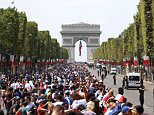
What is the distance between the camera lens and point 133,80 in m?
57.5

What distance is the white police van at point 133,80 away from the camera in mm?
57303

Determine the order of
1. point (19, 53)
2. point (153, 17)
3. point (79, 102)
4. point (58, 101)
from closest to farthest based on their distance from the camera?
point (79, 102) → point (58, 101) → point (153, 17) → point (19, 53)

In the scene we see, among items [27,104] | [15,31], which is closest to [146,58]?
[15,31]

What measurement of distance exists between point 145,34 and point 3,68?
27961 millimetres

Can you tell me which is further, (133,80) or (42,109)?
(133,80)

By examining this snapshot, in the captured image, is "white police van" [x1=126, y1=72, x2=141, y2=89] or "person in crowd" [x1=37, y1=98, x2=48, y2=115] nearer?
"person in crowd" [x1=37, y1=98, x2=48, y2=115]

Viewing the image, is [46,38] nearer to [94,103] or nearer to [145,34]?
[145,34]

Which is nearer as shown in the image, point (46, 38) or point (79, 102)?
point (79, 102)

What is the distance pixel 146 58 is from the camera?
66312 millimetres

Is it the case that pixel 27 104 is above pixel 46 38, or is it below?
below

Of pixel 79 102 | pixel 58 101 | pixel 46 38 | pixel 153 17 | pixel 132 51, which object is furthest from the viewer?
pixel 46 38

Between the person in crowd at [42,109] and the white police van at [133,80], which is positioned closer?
the person in crowd at [42,109]

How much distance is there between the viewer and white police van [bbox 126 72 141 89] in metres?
57.3

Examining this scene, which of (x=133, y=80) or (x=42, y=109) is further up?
(x=42, y=109)
